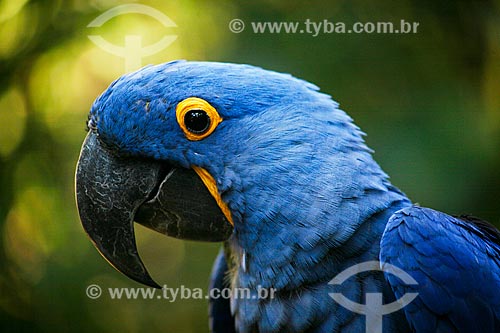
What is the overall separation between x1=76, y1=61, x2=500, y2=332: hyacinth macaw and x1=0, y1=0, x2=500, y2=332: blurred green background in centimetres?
95

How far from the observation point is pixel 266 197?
1.45 metres

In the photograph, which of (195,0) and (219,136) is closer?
(219,136)

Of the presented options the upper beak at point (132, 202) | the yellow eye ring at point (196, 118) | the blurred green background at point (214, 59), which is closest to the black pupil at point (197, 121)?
the yellow eye ring at point (196, 118)

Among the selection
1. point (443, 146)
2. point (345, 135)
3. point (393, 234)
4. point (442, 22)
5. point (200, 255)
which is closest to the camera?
point (393, 234)

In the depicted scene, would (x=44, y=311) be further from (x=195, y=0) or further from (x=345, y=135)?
(x=345, y=135)

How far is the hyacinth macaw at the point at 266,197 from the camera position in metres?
1.43

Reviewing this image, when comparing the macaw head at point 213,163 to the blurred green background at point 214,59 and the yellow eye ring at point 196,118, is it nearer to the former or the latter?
the yellow eye ring at point 196,118

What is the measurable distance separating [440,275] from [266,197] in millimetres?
449

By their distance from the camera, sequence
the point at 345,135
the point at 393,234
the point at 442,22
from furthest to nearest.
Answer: the point at 442,22
the point at 345,135
the point at 393,234

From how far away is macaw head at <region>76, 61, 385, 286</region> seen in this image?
56.8 inches

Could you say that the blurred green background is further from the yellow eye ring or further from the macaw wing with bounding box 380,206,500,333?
the yellow eye ring

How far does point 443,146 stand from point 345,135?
1050 mm

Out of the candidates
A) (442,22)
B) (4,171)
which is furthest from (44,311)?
(442,22)

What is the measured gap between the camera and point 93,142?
5.03ft
